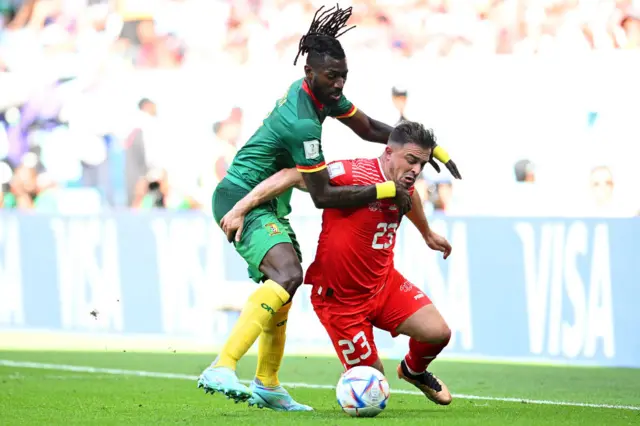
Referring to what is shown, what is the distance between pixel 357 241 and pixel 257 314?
0.77 m

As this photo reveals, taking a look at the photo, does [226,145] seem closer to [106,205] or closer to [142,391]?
[106,205]

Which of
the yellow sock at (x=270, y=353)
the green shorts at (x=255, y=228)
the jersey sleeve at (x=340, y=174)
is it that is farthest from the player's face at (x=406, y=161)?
the yellow sock at (x=270, y=353)

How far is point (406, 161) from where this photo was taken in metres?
6.51

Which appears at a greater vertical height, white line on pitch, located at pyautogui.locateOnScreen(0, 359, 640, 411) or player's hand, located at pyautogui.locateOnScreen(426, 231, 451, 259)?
player's hand, located at pyautogui.locateOnScreen(426, 231, 451, 259)

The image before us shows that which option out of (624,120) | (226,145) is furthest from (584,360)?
(226,145)

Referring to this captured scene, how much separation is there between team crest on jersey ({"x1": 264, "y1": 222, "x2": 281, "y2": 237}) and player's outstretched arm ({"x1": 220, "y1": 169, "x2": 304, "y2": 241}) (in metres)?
0.14

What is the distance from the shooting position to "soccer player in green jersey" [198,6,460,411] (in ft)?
20.6

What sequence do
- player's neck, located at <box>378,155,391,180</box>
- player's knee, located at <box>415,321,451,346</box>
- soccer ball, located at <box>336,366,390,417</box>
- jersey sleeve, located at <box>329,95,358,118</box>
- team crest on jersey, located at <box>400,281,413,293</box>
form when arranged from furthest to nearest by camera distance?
jersey sleeve, located at <box>329,95,358,118</box>
team crest on jersey, located at <box>400,281,413,293</box>
player's knee, located at <box>415,321,451,346</box>
player's neck, located at <box>378,155,391,180</box>
soccer ball, located at <box>336,366,390,417</box>

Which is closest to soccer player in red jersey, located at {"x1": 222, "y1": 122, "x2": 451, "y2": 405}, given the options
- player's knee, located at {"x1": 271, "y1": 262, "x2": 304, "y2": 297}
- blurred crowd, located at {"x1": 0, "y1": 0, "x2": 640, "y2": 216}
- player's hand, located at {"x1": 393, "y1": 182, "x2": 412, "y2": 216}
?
player's hand, located at {"x1": 393, "y1": 182, "x2": 412, "y2": 216}

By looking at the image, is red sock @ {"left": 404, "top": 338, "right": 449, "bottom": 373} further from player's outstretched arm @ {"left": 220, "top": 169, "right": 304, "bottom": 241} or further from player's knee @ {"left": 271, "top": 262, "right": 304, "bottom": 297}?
player's outstretched arm @ {"left": 220, "top": 169, "right": 304, "bottom": 241}

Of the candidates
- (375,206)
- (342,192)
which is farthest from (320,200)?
(375,206)

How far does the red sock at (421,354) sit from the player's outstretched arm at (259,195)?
122 centimetres

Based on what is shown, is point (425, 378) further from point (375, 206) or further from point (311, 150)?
point (311, 150)

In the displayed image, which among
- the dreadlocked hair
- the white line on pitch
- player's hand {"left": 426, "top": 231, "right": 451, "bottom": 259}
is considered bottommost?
the white line on pitch
